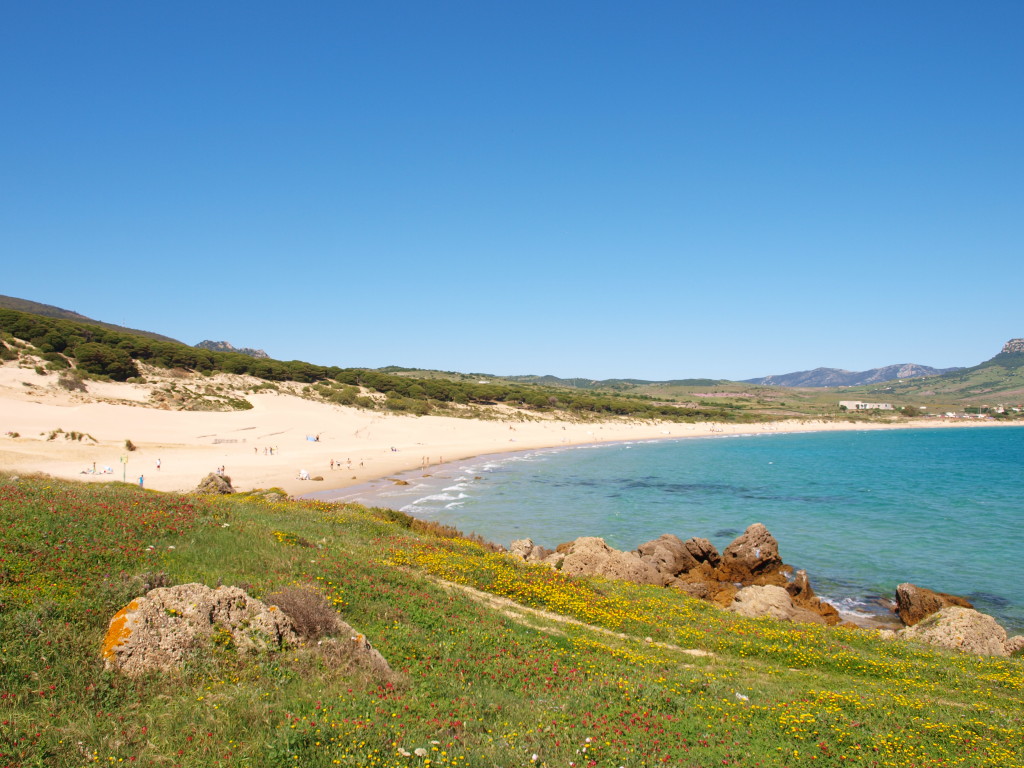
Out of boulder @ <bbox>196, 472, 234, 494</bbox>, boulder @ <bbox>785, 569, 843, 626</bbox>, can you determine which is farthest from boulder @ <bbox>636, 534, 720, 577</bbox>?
boulder @ <bbox>196, 472, 234, 494</bbox>

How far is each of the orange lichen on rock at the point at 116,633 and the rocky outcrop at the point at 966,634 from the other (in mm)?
21918

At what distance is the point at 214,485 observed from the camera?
32531mm

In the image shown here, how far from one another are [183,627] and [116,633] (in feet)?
2.97

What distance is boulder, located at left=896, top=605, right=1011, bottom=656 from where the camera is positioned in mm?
18312

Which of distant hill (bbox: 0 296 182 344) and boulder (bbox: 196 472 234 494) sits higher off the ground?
distant hill (bbox: 0 296 182 344)

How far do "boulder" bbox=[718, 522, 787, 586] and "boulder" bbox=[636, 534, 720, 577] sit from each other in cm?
88

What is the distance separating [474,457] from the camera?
242 ft

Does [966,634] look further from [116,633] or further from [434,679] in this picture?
[116,633]

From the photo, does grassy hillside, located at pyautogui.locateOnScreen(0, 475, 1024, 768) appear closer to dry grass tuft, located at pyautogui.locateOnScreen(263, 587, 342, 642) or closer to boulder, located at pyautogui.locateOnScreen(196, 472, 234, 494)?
dry grass tuft, located at pyautogui.locateOnScreen(263, 587, 342, 642)

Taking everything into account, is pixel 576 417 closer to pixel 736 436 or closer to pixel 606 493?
pixel 736 436

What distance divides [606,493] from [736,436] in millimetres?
89579

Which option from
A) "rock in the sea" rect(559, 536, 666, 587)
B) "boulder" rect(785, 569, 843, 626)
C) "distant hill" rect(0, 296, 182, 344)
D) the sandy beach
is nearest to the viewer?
"boulder" rect(785, 569, 843, 626)

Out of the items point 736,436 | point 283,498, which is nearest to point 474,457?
point 283,498

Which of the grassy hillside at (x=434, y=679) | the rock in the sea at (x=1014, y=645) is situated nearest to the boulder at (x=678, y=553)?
the grassy hillside at (x=434, y=679)
